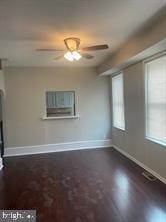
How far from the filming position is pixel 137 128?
4605 millimetres

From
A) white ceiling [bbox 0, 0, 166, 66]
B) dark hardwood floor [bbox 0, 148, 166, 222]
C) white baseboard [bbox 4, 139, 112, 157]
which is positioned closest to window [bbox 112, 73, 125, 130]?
white baseboard [bbox 4, 139, 112, 157]

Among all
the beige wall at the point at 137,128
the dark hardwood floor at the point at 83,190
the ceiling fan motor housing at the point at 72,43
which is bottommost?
the dark hardwood floor at the point at 83,190

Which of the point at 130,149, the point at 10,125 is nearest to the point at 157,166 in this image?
the point at 130,149

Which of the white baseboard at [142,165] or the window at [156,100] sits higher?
the window at [156,100]

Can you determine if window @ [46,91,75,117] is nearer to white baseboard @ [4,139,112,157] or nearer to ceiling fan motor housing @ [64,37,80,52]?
white baseboard @ [4,139,112,157]

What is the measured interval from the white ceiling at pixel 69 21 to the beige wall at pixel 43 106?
6.35 ft

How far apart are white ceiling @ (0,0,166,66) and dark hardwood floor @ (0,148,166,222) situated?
2.50 metres

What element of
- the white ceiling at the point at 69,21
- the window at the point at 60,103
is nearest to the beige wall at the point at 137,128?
the white ceiling at the point at 69,21

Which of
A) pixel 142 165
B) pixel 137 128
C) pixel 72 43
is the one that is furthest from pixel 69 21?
pixel 142 165

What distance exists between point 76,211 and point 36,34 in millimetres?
2611

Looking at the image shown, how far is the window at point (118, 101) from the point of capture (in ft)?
18.2

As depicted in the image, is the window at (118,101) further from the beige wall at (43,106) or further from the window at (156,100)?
the window at (156,100)

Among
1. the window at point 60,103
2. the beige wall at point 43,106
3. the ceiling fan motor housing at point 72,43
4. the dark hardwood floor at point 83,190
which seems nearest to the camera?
the dark hardwood floor at point 83,190

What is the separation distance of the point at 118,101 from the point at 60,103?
171 centimetres
